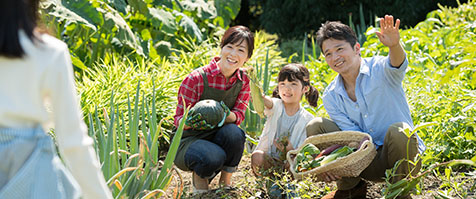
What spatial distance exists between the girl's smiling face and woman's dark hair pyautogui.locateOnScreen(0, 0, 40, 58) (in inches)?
93.3

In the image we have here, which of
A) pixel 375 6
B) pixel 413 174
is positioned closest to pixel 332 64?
pixel 413 174

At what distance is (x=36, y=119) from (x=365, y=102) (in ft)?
7.10

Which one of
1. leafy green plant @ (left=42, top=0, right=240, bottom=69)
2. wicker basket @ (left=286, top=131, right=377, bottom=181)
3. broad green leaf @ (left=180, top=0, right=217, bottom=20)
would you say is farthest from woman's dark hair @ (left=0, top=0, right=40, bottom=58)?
broad green leaf @ (left=180, top=0, right=217, bottom=20)

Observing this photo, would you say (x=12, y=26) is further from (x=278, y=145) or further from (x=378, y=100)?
(x=278, y=145)

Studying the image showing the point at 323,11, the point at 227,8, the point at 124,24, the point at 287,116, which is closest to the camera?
the point at 287,116

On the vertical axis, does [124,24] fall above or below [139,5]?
below

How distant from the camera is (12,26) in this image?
1.31 m

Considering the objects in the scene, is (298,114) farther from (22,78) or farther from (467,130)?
(22,78)

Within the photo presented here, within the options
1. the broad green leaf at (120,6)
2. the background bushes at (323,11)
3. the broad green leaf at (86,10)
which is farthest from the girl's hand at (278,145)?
the background bushes at (323,11)

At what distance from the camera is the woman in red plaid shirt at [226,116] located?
3369 mm

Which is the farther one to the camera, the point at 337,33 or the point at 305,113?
the point at 305,113

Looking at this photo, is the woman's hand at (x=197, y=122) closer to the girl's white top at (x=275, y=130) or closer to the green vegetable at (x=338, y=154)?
the girl's white top at (x=275, y=130)

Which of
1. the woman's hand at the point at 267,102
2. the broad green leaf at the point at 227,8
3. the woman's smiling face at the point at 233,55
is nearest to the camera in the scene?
the woman's smiling face at the point at 233,55

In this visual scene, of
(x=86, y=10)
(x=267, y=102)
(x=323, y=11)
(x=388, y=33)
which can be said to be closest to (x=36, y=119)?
(x=388, y=33)
